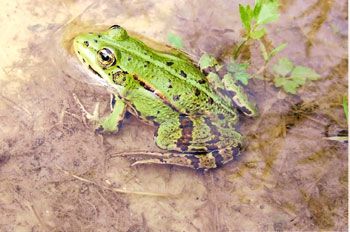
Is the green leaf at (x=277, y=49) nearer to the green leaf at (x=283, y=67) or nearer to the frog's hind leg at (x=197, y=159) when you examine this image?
the green leaf at (x=283, y=67)

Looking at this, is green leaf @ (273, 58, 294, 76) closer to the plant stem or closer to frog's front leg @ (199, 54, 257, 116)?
the plant stem

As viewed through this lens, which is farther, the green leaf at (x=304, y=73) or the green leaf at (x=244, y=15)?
the green leaf at (x=304, y=73)

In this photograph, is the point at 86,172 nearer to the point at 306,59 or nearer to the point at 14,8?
the point at 14,8

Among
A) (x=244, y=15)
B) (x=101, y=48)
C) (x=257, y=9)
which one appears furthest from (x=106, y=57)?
(x=257, y=9)

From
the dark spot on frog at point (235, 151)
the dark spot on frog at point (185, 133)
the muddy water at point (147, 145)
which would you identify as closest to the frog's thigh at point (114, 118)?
the muddy water at point (147, 145)

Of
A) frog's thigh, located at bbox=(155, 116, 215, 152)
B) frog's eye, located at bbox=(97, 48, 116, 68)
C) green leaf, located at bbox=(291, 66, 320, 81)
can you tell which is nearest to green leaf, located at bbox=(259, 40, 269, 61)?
green leaf, located at bbox=(291, 66, 320, 81)

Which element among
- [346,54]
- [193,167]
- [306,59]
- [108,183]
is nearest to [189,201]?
[193,167]

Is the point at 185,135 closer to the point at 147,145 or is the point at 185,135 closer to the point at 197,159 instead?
the point at 197,159

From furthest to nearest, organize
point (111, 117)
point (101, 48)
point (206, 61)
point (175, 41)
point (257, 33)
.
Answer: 1. point (175, 41)
2. point (206, 61)
3. point (257, 33)
4. point (111, 117)
5. point (101, 48)
